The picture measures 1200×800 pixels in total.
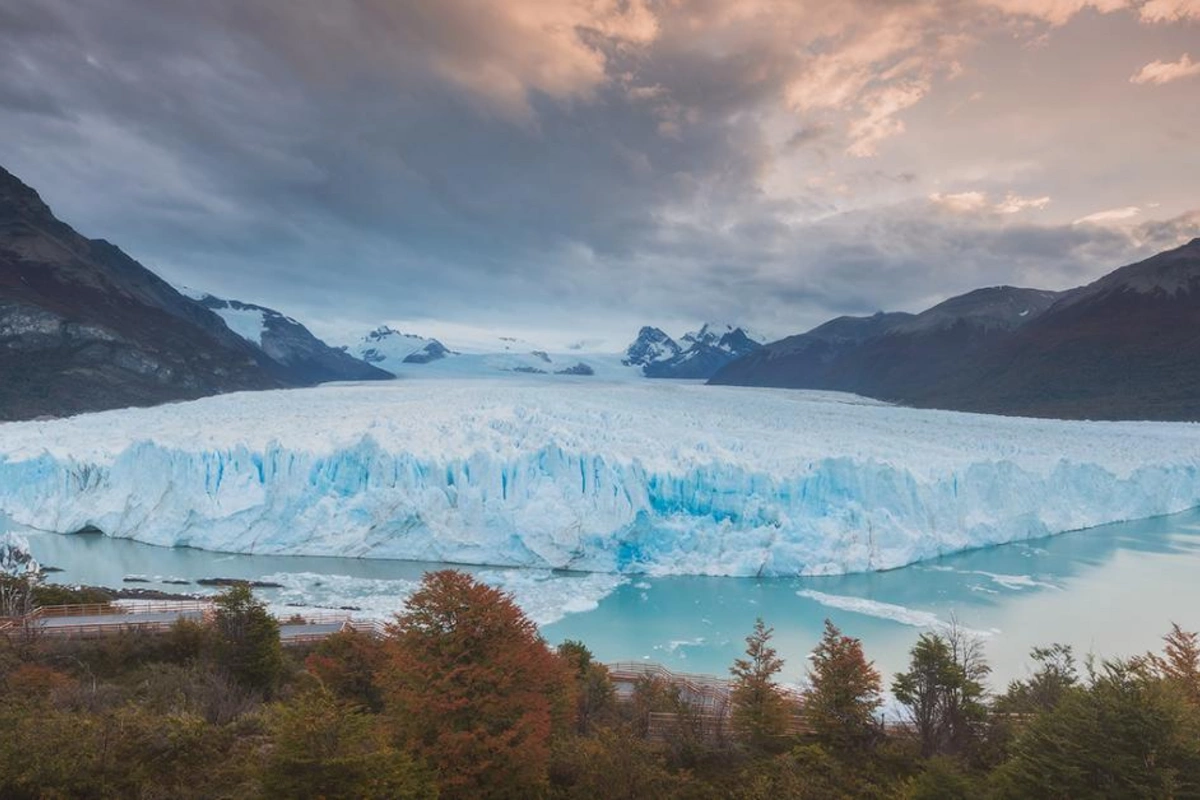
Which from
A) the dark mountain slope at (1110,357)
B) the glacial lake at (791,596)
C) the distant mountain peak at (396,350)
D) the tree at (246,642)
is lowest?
the glacial lake at (791,596)

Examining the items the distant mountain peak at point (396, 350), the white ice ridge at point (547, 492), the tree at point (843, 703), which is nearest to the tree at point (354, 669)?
the tree at point (843, 703)

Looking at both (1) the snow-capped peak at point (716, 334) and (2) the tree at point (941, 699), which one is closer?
(2) the tree at point (941, 699)

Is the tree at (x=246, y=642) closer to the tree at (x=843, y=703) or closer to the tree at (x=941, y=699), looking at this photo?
the tree at (x=843, y=703)

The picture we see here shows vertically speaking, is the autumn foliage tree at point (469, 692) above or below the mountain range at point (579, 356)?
below

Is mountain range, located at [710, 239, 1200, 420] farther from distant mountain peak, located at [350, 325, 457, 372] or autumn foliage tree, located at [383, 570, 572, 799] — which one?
distant mountain peak, located at [350, 325, 457, 372]

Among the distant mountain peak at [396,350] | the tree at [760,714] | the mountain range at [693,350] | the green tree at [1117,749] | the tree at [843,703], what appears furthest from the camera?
the mountain range at [693,350]

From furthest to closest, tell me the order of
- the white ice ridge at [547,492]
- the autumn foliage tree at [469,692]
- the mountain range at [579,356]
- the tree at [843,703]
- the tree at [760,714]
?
the mountain range at [579,356] → the white ice ridge at [547,492] → the tree at [843,703] → the tree at [760,714] → the autumn foliage tree at [469,692]

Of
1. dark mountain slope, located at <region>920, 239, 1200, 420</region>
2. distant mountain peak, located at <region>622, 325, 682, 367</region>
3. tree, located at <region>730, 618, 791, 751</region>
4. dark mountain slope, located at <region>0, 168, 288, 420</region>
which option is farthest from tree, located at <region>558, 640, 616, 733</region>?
distant mountain peak, located at <region>622, 325, 682, 367</region>

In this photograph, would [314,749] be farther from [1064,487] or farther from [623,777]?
[1064,487]
